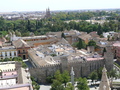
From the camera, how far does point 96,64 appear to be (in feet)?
96.8

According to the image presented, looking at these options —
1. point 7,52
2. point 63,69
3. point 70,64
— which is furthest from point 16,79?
point 7,52

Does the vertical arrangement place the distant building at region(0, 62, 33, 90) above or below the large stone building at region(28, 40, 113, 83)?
above

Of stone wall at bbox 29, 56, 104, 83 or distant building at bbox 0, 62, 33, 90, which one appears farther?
stone wall at bbox 29, 56, 104, 83

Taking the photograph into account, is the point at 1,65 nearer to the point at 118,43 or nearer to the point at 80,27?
the point at 118,43

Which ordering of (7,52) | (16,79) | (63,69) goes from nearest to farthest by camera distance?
(16,79) < (63,69) < (7,52)

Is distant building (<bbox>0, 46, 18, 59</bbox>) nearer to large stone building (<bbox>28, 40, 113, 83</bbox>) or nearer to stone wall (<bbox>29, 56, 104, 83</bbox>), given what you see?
large stone building (<bbox>28, 40, 113, 83</bbox>)

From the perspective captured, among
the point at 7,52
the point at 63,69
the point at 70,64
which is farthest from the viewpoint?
the point at 7,52

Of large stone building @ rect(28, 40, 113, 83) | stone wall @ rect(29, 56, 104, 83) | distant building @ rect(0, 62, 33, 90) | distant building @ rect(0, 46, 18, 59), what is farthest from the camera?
distant building @ rect(0, 46, 18, 59)

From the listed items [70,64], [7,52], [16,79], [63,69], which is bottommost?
[7,52]

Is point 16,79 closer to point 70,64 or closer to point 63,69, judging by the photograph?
point 63,69

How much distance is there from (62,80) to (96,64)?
24.4ft

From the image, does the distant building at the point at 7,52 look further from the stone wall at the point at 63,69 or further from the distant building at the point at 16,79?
the distant building at the point at 16,79

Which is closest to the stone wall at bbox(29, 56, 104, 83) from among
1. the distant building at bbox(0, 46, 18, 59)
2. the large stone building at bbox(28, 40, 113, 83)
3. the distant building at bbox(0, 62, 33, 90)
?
the large stone building at bbox(28, 40, 113, 83)

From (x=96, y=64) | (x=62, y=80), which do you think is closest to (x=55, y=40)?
(x=96, y=64)
